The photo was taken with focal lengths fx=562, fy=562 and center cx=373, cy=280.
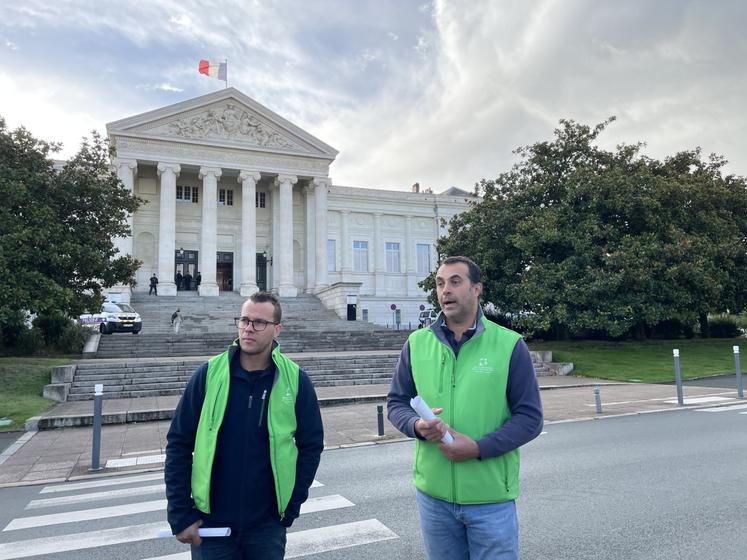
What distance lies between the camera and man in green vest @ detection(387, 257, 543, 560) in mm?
2842

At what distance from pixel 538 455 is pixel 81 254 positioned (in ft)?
54.3

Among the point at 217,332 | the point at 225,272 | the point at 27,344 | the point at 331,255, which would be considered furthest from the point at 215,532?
the point at 331,255

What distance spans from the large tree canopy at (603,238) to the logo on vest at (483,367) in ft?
74.1

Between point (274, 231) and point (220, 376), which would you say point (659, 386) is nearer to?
point (220, 376)

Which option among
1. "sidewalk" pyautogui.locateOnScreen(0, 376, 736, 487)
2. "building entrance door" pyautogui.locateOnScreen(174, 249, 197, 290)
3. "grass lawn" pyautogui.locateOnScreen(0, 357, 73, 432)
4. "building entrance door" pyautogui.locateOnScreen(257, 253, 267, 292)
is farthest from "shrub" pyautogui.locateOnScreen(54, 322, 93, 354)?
"building entrance door" pyautogui.locateOnScreen(257, 253, 267, 292)

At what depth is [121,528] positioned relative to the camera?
575 cm

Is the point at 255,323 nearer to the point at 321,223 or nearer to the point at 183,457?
the point at 183,457

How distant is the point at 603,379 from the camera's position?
2070 cm

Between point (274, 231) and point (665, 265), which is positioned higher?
point (274, 231)

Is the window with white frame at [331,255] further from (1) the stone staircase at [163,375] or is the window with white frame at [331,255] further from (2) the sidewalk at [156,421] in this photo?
(2) the sidewalk at [156,421]

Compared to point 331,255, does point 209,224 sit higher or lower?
higher

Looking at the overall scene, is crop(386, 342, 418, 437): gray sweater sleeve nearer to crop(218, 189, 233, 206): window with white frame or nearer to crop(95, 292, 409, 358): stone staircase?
crop(95, 292, 409, 358): stone staircase

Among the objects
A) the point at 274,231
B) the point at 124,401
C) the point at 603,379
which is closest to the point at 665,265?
the point at 603,379

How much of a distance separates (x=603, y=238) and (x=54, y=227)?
22733 mm
